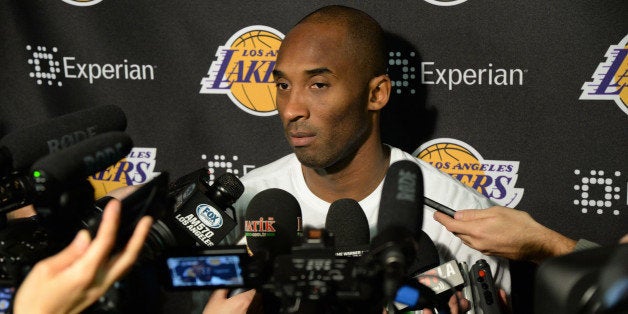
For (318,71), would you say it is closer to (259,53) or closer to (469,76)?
(259,53)

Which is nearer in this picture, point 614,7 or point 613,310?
point 613,310

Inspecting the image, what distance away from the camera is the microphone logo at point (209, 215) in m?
1.31

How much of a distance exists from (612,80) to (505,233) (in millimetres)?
632

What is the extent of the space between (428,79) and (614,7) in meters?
0.54

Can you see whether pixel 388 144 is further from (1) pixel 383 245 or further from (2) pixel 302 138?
(1) pixel 383 245

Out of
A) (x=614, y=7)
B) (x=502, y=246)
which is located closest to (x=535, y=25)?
(x=614, y=7)

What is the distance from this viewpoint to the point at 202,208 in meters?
1.32

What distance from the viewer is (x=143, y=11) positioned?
203cm

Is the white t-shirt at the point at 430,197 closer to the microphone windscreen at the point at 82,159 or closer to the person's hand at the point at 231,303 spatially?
the person's hand at the point at 231,303

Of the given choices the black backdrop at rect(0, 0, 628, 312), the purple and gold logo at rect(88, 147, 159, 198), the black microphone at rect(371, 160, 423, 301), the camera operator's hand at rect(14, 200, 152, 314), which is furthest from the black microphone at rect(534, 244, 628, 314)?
the purple and gold logo at rect(88, 147, 159, 198)

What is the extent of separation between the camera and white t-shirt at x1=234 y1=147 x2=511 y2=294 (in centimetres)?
177

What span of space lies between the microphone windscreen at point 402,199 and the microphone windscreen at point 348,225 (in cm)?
22

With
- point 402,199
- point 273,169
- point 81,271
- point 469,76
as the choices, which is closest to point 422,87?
point 469,76

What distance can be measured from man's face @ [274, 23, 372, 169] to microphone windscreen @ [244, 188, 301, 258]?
13.6 inches
